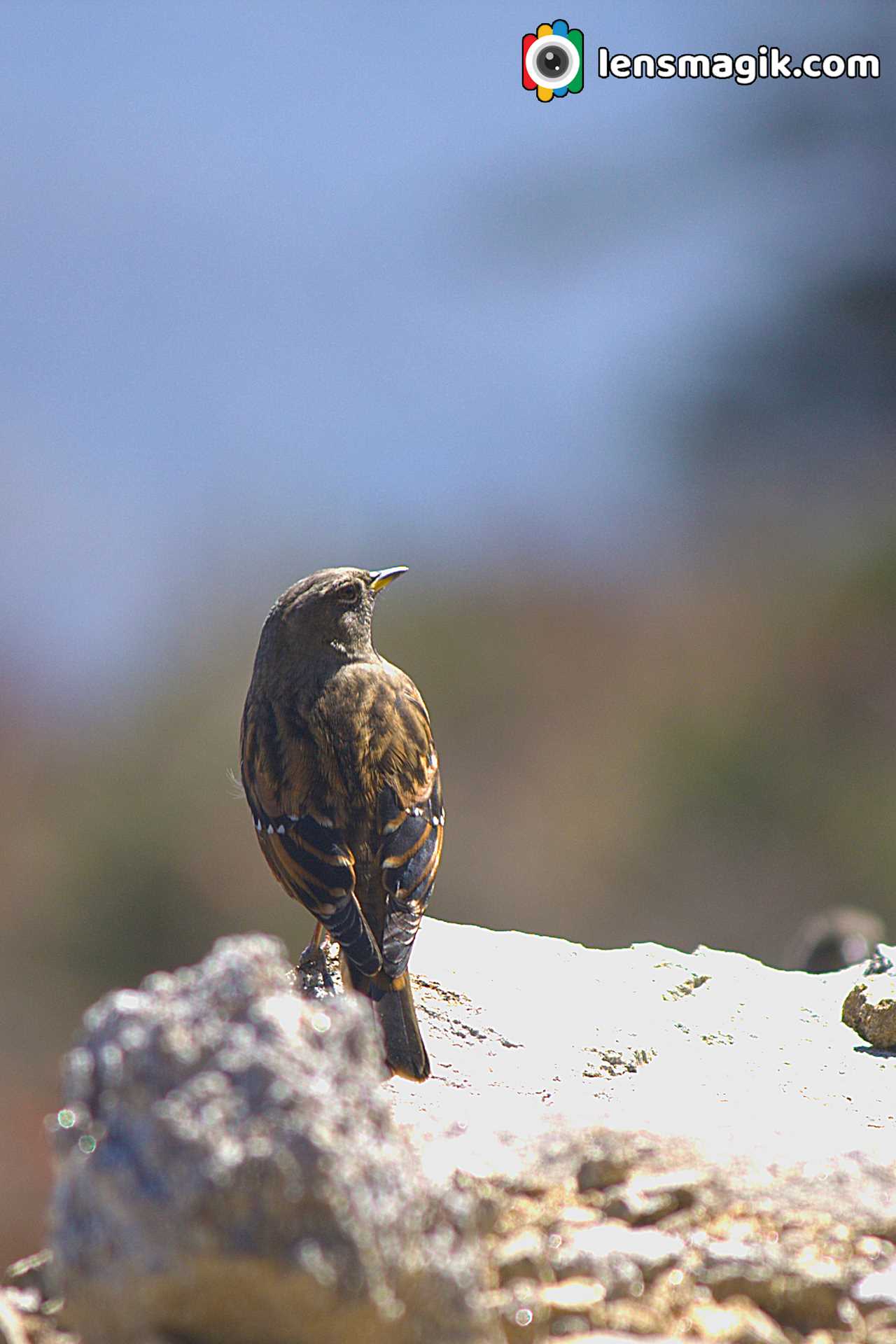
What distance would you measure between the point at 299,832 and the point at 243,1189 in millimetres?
2904

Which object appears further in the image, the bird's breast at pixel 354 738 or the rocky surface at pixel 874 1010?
the bird's breast at pixel 354 738

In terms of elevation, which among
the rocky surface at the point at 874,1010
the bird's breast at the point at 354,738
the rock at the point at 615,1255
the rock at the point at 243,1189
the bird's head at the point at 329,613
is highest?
the bird's head at the point at 329,613

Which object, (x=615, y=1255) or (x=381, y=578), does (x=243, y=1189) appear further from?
(x=381, y=578)

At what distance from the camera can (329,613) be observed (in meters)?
5.54

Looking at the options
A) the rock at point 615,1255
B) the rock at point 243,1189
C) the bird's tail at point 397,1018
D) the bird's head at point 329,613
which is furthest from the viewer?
the bird's head at point 329,613

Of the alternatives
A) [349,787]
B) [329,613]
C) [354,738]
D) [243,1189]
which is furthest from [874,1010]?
[243,1189]

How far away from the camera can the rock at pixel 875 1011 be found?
4.34 metres

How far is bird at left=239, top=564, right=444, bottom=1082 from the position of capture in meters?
4.43

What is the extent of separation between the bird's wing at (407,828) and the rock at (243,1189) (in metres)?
2.21

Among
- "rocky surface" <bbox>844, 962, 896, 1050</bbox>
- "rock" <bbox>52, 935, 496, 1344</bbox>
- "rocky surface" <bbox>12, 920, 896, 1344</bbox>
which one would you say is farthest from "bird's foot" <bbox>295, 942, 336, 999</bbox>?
"rock" <bbox>52, 935, 496, 1344</bbox>

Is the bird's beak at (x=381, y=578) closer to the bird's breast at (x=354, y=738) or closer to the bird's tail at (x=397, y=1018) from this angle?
the bird's breast at (x=354, y=738)

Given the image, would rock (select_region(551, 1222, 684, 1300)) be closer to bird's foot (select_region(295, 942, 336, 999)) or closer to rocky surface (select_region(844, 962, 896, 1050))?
rocky surface (select_region(844, 962, 896, 1050))

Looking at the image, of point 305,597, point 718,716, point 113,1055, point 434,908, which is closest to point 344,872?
point 305,597

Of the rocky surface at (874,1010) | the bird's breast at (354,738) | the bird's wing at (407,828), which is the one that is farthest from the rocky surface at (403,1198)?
the bird's breast at (354,738)
